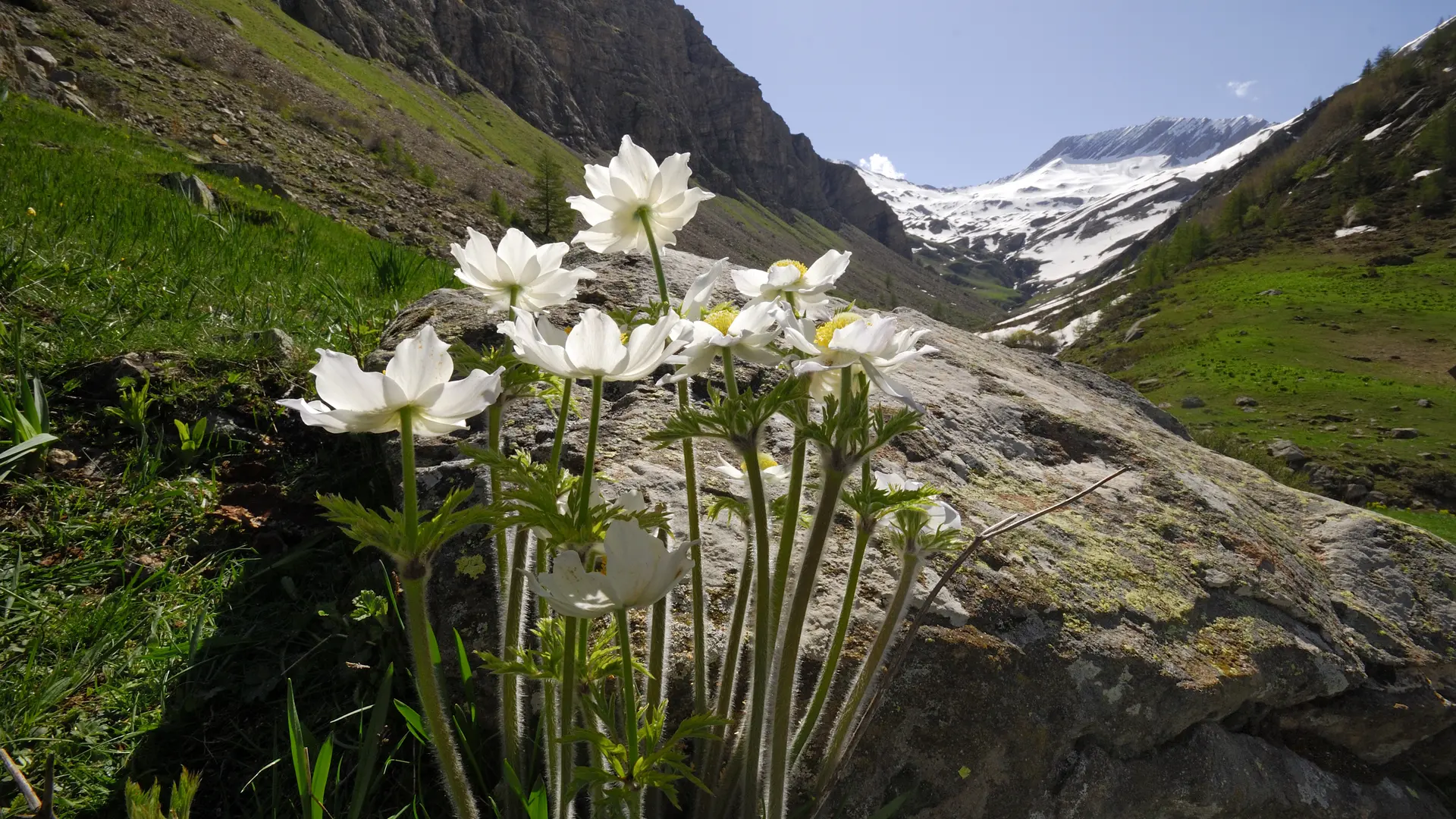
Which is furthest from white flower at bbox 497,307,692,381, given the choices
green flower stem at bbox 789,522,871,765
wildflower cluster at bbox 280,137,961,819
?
green flower stem at bbox 789,522,871,765

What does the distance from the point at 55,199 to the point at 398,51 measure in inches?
3387

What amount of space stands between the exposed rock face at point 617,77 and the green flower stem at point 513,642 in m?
80.8

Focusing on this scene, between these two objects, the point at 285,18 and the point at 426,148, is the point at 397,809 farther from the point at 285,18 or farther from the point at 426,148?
the point at 285,18

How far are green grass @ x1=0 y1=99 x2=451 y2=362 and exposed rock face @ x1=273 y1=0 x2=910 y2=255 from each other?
7430 centimetres

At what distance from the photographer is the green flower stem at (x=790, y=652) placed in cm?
133

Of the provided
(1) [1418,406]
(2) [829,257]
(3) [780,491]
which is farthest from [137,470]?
(1) [1418,406]

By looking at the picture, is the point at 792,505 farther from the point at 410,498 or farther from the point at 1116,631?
the point at 1116,631

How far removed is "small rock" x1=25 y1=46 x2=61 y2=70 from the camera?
15.4 m

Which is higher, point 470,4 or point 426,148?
point 470,4

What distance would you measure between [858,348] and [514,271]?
939mm

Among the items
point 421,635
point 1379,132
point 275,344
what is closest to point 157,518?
point 275,344

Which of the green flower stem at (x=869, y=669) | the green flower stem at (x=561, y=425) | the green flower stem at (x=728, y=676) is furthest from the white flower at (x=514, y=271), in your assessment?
the green flower stem at (x=869, y=669)

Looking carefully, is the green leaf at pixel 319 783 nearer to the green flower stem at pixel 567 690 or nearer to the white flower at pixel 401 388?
the green flower stem at pixel 567 690

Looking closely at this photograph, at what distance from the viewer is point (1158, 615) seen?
8.36 ft
